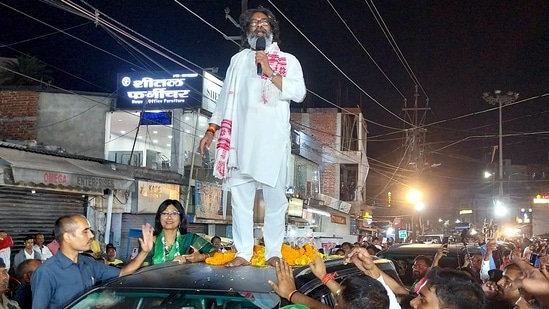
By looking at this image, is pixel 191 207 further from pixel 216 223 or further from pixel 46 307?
pixel 46 307

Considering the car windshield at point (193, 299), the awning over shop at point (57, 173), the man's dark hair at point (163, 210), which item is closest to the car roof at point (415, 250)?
the man's dark hair at point (163, 210)

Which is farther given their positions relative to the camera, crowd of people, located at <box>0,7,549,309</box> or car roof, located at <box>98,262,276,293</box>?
crowd of people, located at <box>0,7,549,309</box>

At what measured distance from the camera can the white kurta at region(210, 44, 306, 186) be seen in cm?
490

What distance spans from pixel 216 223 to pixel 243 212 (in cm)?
1953

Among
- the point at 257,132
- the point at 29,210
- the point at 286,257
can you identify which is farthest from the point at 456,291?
the point at 29,210

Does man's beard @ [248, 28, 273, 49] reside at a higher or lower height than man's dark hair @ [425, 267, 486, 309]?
higher

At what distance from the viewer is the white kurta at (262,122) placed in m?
4.90

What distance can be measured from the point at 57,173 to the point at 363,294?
1239cm

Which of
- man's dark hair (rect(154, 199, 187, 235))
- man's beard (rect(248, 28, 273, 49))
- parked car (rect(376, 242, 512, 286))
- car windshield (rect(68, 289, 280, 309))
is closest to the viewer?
car windshield (rect(68, 289, 280, 309))

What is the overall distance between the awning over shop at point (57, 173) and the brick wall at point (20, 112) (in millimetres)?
3998

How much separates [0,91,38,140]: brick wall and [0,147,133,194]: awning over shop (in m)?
4.00

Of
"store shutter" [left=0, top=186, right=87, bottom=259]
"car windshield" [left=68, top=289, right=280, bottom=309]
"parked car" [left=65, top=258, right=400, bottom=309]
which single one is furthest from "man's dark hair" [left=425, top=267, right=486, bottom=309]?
"store shutter" [left=0, top=186, right=87, bottom=259]

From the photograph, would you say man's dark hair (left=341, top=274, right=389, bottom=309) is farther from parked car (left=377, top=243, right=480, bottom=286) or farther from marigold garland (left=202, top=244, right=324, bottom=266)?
parked car (left=377, top=243, right=480, bottom=286)

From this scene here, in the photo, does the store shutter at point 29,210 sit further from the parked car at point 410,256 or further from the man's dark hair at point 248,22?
the man's dark hair at point 248,22
